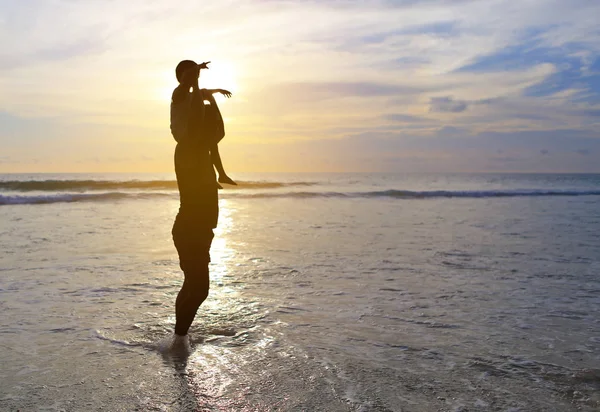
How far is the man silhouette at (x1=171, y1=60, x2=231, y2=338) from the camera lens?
4105 millimetres

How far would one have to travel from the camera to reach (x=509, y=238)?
465 inches

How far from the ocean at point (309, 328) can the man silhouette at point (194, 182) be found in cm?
68

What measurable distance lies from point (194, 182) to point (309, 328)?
1835 millimetres

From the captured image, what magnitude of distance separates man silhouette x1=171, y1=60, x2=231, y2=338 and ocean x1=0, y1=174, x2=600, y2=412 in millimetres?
684

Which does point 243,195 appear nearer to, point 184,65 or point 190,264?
point 190,264

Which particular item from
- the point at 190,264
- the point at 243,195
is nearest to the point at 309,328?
the point at 190,264

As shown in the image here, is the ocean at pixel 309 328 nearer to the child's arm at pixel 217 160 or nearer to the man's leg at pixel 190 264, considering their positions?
the man's leg at pixel 190 264

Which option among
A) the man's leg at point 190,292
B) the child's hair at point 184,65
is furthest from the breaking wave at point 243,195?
the child's hair at point 184,65

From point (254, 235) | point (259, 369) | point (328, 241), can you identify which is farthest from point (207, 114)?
point (254, 235)

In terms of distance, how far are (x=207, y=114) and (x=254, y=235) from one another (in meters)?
8.18

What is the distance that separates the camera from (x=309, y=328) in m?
4.94

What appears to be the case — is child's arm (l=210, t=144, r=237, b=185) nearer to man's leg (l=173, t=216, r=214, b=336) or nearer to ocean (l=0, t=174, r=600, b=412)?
man's leg (l=173, t=216, r=214, b=336)

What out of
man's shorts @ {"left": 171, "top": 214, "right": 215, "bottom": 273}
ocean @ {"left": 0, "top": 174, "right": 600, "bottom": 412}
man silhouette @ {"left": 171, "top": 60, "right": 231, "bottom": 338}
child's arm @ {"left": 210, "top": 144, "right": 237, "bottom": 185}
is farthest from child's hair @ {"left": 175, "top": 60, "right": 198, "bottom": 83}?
ocean @ {"left": 0, "top": 174, "right": 600, "bottom": 412}

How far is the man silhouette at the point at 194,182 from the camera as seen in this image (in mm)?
4105
